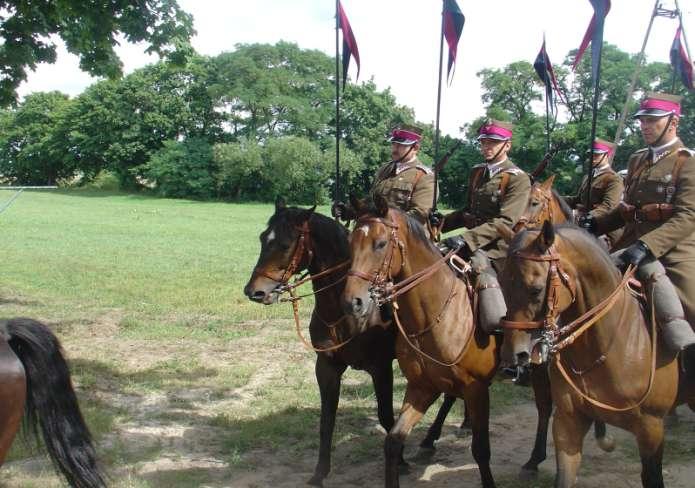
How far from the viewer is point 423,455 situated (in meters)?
6.80

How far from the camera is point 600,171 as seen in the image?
9594 mm

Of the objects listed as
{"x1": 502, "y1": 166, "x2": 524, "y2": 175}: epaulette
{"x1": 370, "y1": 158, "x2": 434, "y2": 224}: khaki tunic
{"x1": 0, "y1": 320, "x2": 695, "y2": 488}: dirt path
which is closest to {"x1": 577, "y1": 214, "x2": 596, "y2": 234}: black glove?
Result: {"x1": 502, "y1": 166, "x2": 524, "y2": 175}: epaulette

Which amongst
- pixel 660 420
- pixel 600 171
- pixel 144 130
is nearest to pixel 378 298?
pixel 660 420

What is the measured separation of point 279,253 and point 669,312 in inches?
124

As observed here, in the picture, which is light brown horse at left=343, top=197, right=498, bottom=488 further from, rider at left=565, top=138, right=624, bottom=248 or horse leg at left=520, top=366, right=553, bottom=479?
rider at left=565, top=138, right=624, bottom=248

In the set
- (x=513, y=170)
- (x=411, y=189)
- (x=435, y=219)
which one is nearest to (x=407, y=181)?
(x=411, y=189)

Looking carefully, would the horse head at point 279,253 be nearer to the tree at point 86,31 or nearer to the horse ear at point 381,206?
the horse ear at point 381,206

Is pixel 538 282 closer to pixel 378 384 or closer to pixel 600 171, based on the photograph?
pixel 378 384

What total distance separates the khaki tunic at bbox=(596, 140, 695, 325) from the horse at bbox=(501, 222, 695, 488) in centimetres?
43

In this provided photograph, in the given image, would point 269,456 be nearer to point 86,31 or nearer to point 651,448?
point 651,448

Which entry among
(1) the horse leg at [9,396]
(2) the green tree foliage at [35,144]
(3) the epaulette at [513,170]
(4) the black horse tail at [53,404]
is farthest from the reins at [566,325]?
(2) the green tree foliage at [35,144]

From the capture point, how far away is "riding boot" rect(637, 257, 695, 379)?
4578mm

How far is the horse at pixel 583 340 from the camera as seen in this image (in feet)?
13.8

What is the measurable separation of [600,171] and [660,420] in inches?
218
